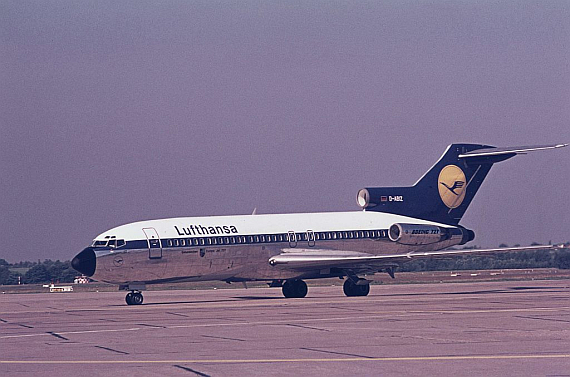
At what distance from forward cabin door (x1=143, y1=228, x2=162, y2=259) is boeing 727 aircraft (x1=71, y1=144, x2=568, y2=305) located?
0.04m

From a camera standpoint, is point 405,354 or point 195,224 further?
point 195,224

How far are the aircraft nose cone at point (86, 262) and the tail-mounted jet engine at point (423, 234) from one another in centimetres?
1415

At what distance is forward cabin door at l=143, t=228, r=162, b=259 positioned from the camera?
38500mm

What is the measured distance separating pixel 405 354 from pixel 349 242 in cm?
2613

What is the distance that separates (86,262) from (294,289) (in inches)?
395

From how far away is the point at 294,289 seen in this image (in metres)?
43.1

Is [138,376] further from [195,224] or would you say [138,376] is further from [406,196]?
[406,196]

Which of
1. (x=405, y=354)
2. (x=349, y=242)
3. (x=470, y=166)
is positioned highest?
(x=470, y=166)

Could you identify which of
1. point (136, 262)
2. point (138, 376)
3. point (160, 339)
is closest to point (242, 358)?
point (138, 376)

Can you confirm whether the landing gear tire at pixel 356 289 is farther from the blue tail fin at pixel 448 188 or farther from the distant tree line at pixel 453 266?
the distant tree line at pixel 453 266

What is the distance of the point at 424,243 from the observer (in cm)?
4475

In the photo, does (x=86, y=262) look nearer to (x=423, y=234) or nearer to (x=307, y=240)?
(x=307, y=240)

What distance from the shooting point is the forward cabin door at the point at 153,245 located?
38.5 meters

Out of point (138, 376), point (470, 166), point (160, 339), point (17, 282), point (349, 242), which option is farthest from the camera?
point (17, 282)
